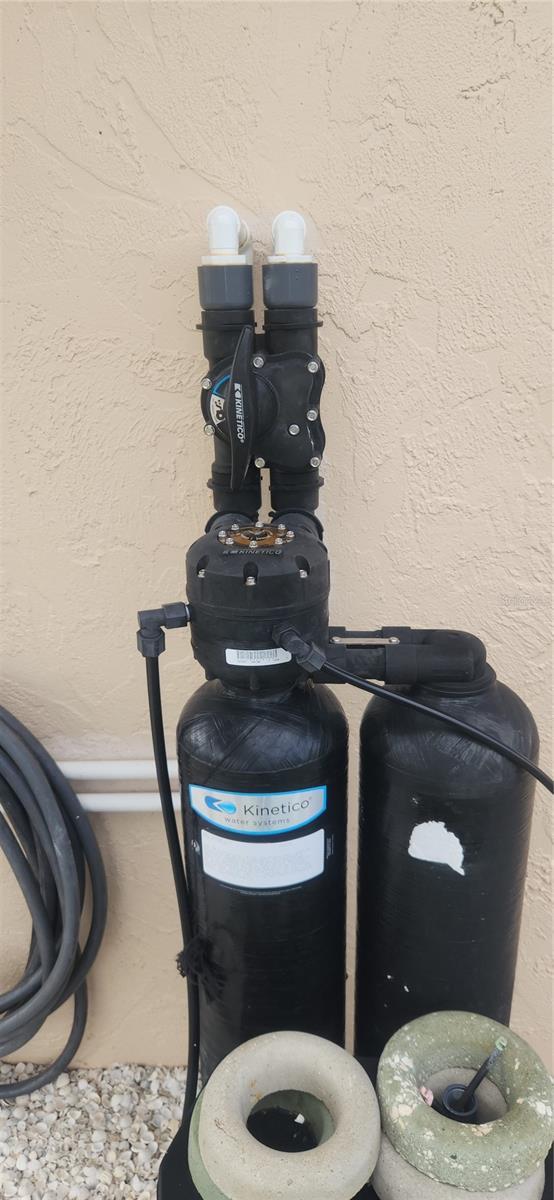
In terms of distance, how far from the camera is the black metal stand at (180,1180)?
30.4 inches

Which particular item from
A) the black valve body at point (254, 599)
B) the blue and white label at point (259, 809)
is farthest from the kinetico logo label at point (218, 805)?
the black valve body at point (254, 599)

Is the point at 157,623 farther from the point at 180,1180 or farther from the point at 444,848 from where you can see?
the point at 180,1180

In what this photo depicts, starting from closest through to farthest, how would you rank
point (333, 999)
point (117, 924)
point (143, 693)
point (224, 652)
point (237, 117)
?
point (224, 652)
point (237, 117)
point (333, 999)
point (143, 693)
point (117, 924)

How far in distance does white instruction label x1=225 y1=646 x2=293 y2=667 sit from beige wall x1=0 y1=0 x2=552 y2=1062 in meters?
0.33

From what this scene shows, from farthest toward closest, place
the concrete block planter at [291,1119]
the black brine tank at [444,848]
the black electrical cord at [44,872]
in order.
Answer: the black electrical cord at [44,872] → the black brine tank at [444,848] → the concrete block planter at [291,1119]

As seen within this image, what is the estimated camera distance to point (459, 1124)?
722 millimetres

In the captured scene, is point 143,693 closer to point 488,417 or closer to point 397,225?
point 488,417

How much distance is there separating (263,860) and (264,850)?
0.04 ft

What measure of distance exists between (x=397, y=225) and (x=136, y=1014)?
4.39 ft

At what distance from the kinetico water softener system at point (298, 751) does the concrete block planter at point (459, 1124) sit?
14 cm

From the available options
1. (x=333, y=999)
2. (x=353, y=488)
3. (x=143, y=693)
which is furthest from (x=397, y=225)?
(x=333, y=999)

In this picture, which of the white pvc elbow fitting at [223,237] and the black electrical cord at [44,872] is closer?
the white pvc elbow fitting at [223,237]

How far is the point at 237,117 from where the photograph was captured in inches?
37.6

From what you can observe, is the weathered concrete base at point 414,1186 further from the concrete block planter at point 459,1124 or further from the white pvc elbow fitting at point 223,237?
the white pvc elbow fitting at point 223,237
